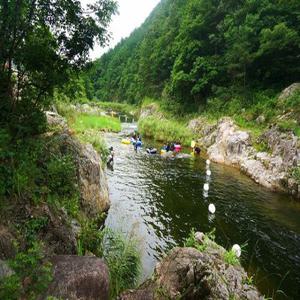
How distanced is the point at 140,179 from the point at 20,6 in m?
12.9

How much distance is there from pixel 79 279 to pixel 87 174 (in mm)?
5982

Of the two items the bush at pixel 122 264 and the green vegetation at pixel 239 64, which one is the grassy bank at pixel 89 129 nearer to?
the green vegetation at pixel 239 64

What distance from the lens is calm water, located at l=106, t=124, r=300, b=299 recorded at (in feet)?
32.6

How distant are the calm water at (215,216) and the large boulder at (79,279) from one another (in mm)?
3126

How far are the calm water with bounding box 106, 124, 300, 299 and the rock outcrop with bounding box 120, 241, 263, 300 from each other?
1977 millimetres

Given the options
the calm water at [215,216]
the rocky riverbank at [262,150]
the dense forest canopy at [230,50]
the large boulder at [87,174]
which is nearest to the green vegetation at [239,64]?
the dense forest canopy at [230,50]

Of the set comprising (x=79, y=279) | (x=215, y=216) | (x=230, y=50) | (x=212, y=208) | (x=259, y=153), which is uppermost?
(x=230, y=50)

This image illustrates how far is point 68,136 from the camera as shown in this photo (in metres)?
10.6

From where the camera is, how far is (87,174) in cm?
1126

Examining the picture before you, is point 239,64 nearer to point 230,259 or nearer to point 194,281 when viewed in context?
point 230,259

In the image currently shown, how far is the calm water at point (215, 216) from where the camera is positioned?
9.94 m

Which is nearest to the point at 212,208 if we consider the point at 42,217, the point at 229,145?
the point at 42,217

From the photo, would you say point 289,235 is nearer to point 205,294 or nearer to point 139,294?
point 205,294

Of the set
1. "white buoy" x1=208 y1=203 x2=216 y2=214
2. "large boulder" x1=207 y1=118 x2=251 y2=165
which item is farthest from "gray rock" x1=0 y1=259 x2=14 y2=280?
"large boulder" x1=207 y1=118 x2=251 y2=165
